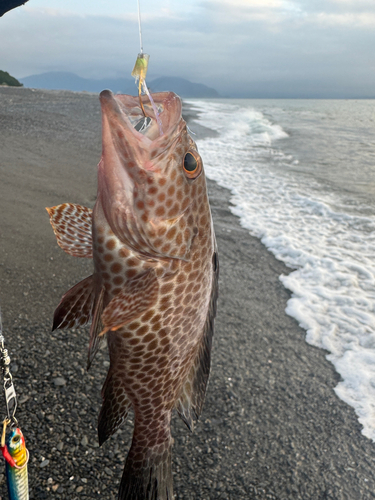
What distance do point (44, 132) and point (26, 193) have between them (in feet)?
28.6

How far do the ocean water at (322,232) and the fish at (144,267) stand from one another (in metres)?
3.50

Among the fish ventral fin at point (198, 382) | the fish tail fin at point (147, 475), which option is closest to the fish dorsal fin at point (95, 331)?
the fish ventral fin at point (198, 382)

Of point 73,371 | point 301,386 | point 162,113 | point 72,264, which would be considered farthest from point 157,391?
point 72,264

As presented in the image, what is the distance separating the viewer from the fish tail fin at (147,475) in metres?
2.01

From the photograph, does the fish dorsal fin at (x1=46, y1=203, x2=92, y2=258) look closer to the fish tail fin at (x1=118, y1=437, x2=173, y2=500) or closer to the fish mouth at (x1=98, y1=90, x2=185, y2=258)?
the fish mouth at (x1=98, y1=90, x2=185, y2=258)

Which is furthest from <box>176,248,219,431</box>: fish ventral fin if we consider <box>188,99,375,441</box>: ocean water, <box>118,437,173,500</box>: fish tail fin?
<box>188,99,375,441</box>: ocean water

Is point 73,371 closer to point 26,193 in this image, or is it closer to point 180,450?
point 180,450

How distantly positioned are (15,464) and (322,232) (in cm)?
952

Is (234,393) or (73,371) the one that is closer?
(73,371)

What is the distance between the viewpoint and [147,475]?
81.4 inches

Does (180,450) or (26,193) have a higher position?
(26,193)

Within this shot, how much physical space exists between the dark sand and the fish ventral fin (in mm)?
1708

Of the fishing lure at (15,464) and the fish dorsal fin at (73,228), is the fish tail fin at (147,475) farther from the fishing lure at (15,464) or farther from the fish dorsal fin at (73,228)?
the fish dorsal fin at (73,228)

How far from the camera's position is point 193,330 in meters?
1.91
